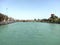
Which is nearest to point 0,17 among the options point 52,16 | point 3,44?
point 3,44

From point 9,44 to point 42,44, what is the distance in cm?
261

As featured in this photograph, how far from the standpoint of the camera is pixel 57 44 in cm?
1155

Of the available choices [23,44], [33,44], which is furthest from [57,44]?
[23,44]

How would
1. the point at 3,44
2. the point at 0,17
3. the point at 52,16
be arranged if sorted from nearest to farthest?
the point at 3,44 → the point at 0,17 → the point at 52,16

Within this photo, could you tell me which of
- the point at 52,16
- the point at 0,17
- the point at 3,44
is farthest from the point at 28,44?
the point at 52,16

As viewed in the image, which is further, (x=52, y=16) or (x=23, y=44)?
(x=52, y=16)

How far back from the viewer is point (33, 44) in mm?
11391

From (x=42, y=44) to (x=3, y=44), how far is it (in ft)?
10.1

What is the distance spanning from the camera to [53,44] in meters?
11.5

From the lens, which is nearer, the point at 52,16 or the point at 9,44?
the point at 9,44

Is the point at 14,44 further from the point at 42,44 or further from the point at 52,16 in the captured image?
the point at 52,16

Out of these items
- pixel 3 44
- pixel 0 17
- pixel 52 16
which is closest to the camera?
pixel 3 44

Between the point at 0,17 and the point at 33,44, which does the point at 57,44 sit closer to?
the point at 33,44

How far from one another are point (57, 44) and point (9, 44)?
382 cm
